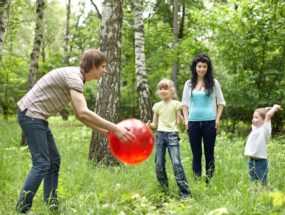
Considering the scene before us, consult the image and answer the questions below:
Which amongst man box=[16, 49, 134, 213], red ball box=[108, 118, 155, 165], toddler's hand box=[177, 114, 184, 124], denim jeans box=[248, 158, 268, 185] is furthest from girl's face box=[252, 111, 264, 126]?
man box=[16, 49, 134, 213]

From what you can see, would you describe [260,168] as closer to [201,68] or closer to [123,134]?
[201,68]

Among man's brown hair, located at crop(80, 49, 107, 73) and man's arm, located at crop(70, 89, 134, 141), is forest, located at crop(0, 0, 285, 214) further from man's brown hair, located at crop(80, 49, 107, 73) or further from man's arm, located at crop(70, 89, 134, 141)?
man's brown hair, located at crop(80, 49, 107, 73)

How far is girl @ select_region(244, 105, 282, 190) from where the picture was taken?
4531mm

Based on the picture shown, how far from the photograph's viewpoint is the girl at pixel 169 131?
183 inches

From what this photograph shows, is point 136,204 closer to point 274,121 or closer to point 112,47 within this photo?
point 112,47

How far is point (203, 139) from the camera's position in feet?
17.4

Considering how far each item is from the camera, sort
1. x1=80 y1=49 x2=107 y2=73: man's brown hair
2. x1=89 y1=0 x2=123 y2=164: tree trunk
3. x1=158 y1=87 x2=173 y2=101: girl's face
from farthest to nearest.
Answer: x1=89 y1=0 x2=123 y2=164: tree trunk, x1=158 y1=87 x2=173 y2=101: girl's face, x1=80 y1=49 x2=107 y2=73: man's brown hair

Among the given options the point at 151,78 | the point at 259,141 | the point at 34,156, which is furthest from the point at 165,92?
the point at 151,78

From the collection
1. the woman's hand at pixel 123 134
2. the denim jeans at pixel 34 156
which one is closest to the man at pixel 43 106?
the denim jeans at pixel 34 156

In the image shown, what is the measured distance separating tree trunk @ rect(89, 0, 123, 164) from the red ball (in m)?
2.69

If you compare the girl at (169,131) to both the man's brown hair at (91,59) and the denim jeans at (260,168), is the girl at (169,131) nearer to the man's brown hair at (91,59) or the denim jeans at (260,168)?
the denim jeans at (260,168)

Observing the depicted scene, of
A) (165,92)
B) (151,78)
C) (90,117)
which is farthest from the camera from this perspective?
(151,78)

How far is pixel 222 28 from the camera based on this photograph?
41.1 ft

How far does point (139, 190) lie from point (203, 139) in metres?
1.15
